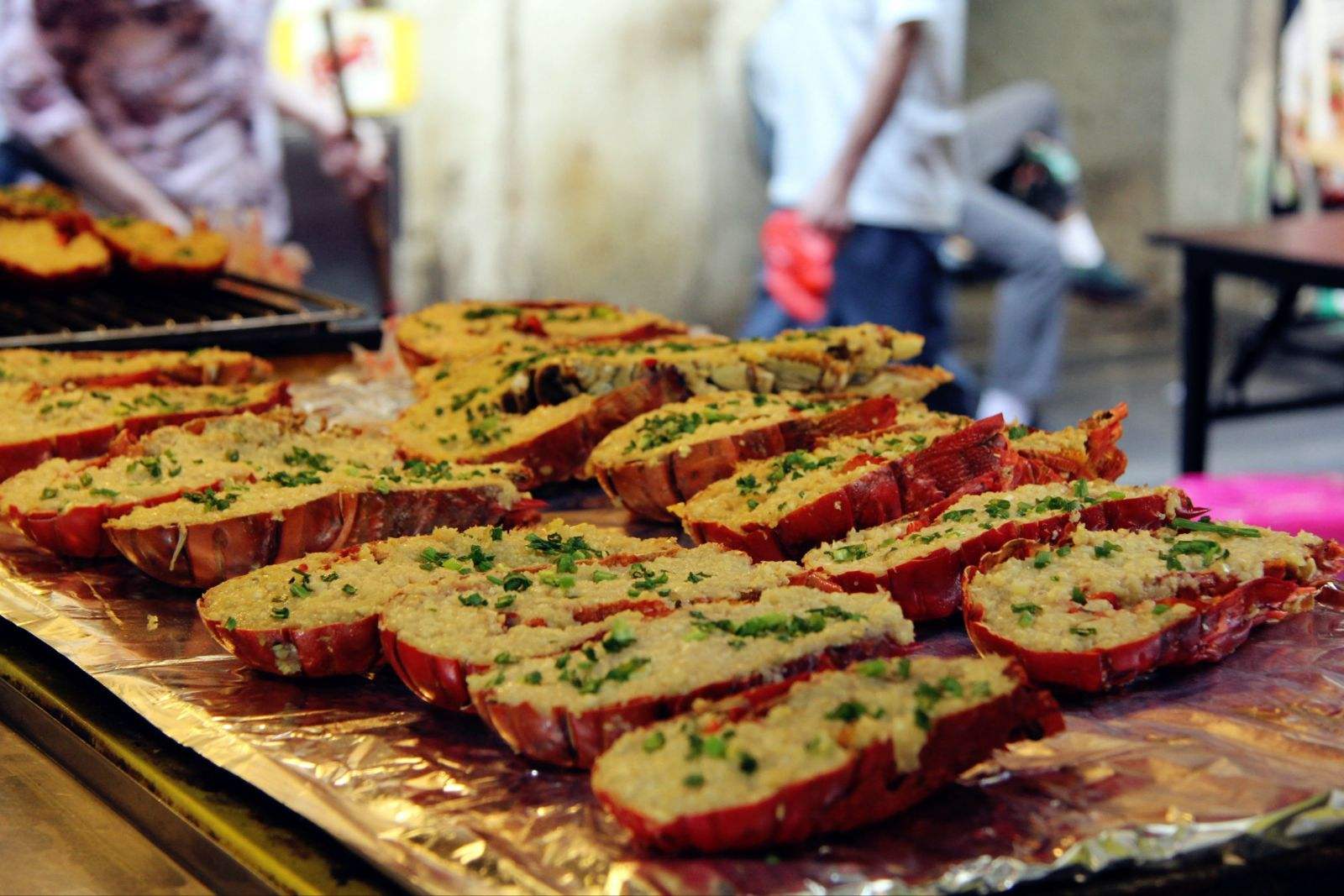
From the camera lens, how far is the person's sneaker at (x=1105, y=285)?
12.0 m

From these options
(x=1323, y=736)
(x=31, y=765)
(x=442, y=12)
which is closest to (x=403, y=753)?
(x=31, y=765)

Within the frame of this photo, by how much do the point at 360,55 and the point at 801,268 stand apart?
3.10 meters

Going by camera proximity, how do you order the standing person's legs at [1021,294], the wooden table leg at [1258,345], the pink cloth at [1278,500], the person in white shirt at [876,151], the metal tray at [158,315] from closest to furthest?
the metal tray at [158,315], the pink cloth at [1278,500], the person in white shirt at [876,151], the wooden table leg at [1258,345], the standing person's legs at [1021,294]

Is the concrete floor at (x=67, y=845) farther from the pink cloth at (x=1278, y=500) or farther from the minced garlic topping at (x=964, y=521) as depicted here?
the pink cloth at (x=1278, y=500)

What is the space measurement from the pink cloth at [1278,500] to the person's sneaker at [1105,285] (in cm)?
602

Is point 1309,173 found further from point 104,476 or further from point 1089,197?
point 104,476

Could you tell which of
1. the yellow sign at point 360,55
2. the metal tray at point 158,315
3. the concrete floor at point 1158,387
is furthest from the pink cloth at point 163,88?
the concrete floor at point 1158,387

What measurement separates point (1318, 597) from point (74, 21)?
743 centimetres

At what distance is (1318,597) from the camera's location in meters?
2.27

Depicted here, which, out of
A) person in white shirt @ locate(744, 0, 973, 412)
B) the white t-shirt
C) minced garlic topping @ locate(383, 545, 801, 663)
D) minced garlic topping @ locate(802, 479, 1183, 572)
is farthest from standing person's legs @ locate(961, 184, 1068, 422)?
minced garlic topping @ locate(383, 545, 801, 663)

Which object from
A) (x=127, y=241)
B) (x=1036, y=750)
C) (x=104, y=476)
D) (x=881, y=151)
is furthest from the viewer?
(x=881, y=151)

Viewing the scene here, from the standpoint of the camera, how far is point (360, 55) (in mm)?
8688

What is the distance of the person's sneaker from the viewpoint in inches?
471

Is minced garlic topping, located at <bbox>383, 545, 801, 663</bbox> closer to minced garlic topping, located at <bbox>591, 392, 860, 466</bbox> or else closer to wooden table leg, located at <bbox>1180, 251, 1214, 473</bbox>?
minced garlic topping, located at <bbox>591, 392, 860, 466</bbox>
